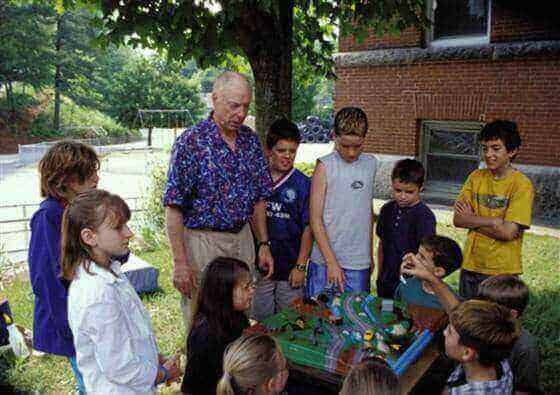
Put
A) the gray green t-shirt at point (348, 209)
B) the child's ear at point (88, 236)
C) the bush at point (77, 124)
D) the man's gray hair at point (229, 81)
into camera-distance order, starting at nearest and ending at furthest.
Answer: the child's ear at point (88, 236)
the man's gray hair at point (229, 81)
the gray green t-shirt at point (348, 209)
the bush at point (77, 124)

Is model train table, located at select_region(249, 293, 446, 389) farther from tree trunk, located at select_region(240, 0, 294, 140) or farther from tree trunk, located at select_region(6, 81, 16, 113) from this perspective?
tree trunk, located at select_region(6, 81, 16, 113)

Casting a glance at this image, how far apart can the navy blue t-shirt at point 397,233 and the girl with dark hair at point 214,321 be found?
4.66 feet

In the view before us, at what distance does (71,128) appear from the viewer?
30.8 metres

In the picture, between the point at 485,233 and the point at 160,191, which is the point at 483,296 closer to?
the point at 485,233

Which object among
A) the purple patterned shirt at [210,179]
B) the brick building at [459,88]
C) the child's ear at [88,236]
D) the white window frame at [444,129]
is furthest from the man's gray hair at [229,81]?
the white window frame at [444,129]

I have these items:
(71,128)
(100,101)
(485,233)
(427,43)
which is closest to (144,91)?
(71,128)

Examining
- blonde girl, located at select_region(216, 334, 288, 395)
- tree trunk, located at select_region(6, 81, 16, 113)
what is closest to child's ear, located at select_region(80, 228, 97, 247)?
blonde girl, located at select_region(216, 334, 288, 395)

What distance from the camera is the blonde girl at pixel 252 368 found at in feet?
6.64

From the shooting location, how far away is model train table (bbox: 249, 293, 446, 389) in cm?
242

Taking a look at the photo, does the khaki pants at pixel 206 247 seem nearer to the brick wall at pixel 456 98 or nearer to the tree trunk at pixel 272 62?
the tree trunk at pixel 272 62

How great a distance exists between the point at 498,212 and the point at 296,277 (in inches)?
58.9

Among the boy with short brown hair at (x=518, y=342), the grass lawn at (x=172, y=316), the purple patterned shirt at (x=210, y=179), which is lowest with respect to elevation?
the grass lawn at (x=172, y=316)

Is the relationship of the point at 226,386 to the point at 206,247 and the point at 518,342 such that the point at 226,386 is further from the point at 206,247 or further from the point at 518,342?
the point at 518,342

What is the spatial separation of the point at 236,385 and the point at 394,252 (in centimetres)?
191
